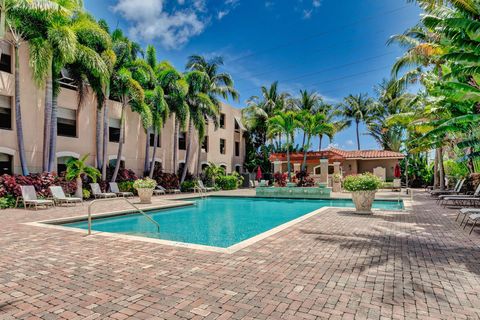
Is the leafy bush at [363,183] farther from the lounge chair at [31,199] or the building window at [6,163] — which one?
the building window at [6,163]

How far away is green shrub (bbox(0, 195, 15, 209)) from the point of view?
1393 cm

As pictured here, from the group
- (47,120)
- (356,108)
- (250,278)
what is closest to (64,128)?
(47,120)

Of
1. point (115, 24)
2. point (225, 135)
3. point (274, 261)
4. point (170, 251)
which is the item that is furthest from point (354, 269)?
point (225, 135)

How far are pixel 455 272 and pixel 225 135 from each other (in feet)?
103

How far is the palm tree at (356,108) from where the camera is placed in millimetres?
43719

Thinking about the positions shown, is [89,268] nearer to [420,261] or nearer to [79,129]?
[420,261]

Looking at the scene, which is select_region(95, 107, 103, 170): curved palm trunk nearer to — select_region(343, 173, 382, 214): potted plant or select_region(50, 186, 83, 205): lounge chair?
select_region(50, 186, 83, 205): lounge chair

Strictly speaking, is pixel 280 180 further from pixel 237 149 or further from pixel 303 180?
pixel 237 149

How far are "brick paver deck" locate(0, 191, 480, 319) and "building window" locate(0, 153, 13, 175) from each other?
1170 centimetres

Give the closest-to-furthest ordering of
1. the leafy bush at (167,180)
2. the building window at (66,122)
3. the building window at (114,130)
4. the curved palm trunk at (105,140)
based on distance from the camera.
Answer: the building window at (66,122), the curved palm trunk at (105,140), the building window at (114,130), the leafy bush at (167,180)

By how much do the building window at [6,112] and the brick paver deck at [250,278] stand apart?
1247 cm

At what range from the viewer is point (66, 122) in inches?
795

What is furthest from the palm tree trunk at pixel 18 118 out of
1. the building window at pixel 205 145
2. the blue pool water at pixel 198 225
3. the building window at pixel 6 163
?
the building window at pixel 205 145

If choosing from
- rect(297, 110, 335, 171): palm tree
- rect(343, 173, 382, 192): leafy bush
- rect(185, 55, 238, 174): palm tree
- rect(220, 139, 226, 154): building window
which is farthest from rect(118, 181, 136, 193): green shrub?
rect(220, 139, 226, 154): building window
